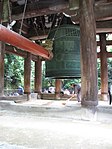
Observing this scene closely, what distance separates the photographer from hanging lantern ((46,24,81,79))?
4.64m

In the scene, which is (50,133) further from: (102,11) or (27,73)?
(27,73)

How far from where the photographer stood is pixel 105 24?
19.7 feet

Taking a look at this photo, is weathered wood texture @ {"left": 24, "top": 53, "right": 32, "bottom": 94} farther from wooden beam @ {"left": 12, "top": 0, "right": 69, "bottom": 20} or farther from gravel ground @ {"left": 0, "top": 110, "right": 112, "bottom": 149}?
gravel ground @ {"left": 0, "top": 110, "right": 112, "bottom": 149}

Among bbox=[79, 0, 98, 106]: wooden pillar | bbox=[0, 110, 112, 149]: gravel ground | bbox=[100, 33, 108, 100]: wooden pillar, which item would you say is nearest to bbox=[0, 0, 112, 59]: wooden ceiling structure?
bbox=[79, 0, 98, 106]: wooden pillar

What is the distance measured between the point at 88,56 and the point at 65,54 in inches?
26.1

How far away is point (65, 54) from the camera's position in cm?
474

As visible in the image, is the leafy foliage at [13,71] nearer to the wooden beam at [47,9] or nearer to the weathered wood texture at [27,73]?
the weathered wood texture at [27,73]

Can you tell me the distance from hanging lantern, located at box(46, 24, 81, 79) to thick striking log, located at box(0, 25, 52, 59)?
21cm

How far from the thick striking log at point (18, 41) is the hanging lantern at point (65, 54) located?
206 millimetres

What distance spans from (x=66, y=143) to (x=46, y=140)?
301mm

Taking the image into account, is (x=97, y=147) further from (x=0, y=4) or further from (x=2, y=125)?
(x=0, y=4)

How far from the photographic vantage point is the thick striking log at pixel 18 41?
347 cm

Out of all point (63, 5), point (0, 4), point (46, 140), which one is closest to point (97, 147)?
point (46, 140)

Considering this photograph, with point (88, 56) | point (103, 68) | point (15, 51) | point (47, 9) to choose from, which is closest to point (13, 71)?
point (15, 51)
